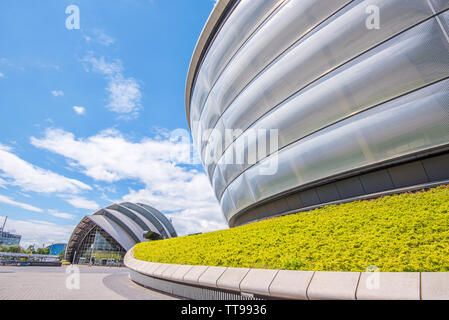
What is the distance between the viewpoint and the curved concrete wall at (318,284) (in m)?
3.42

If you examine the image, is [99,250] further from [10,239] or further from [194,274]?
[10,239]

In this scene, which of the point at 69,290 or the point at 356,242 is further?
the point at 69,290

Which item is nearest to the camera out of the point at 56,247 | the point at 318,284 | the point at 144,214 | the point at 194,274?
the point at 318,284

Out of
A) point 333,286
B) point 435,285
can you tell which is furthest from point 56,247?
point 435,285

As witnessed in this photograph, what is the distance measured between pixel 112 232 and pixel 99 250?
713 centimetres

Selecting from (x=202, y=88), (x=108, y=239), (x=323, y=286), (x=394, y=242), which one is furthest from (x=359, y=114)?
(x=108, y=239)

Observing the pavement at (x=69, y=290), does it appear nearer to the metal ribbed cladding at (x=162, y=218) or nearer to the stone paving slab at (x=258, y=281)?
the stone paving slab at (x=258, y=281)

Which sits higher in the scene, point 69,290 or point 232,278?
point 232,278

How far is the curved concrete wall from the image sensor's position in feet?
11.2

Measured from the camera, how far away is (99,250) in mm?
54438

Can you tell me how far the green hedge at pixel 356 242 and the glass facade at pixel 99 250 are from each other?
52.0 meters

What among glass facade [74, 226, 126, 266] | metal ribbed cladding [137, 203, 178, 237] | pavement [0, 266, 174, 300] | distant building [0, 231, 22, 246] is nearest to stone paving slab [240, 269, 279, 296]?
pavement [0, 266, 174, 300]

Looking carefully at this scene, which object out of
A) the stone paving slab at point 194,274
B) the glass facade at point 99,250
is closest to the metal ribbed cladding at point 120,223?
the glass facade at point 99,250
